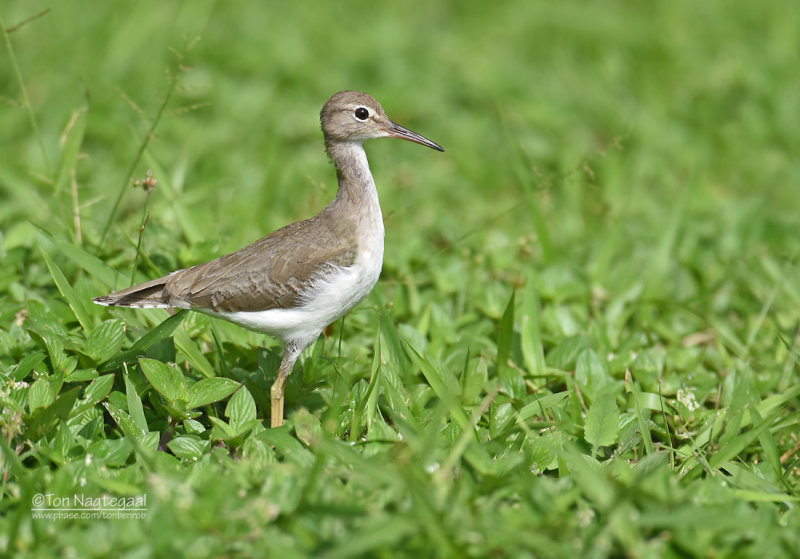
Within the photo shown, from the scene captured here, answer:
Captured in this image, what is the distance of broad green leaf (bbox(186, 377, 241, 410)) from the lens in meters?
4.69

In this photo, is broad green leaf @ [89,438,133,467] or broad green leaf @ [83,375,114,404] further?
broad green leaf @ [83,375,114,404]

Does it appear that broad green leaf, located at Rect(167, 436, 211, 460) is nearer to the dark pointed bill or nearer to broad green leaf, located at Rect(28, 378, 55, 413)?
broad green leaf, located at Rect(28, 378, 55, 413)

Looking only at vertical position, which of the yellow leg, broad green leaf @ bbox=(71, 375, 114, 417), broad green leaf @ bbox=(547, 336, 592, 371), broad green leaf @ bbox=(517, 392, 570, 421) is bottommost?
broad green leaf @ bbox=(547, 336, 592, 371)

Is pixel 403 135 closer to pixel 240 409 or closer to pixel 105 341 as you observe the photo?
pixel 240 409

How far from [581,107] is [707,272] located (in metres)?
3.49

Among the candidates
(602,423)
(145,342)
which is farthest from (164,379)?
(602,423)

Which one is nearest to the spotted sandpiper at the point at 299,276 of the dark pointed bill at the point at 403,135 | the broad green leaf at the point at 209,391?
the dark pointed bill at the point at 403,135

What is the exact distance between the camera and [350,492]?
159 inches

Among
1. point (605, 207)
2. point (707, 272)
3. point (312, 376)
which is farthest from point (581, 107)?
point (312, 376)

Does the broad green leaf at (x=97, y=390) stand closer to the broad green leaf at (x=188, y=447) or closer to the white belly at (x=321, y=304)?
the broad green leaf at (x=188, y=447)

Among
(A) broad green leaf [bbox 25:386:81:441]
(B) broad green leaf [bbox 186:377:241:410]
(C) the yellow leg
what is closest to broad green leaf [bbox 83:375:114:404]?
(A) broad green leaf [bbox 25:386:81:441]

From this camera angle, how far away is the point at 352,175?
536cm

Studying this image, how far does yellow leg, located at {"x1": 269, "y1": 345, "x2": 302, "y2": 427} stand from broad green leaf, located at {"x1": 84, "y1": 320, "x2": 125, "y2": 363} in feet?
3.03

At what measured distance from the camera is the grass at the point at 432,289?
3.83 metres
